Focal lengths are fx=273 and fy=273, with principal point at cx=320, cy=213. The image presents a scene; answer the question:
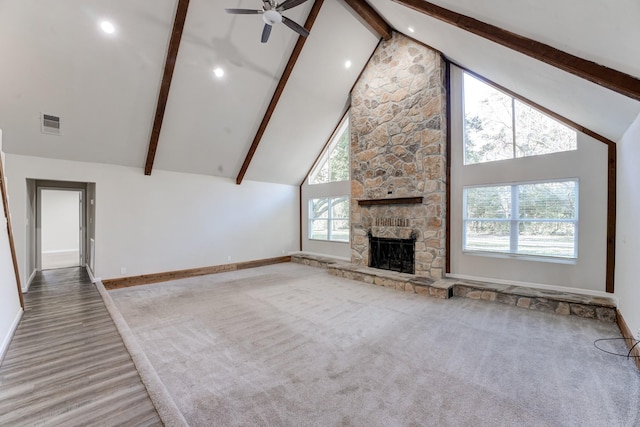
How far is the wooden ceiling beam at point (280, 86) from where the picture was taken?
17.1 ft

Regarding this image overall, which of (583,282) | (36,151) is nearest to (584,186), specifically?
(583,282)

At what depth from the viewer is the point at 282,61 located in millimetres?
5723

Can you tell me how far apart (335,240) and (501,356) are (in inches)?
217

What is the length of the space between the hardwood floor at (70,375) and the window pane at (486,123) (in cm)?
603

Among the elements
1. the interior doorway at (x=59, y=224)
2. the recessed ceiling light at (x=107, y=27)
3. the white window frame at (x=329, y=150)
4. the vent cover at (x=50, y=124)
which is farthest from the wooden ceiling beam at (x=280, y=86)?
the interior doorway at (x=59, y=224)

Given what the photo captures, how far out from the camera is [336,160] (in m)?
8.19

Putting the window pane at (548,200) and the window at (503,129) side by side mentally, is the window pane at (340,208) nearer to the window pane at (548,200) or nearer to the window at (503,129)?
the window at (503,129)

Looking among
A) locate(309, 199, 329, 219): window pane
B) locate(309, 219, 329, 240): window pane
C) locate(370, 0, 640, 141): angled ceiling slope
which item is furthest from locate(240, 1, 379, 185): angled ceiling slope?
locate(309, 219, 329, 240): window pane

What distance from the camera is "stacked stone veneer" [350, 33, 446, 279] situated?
5480 mm

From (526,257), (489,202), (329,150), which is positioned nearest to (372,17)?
(329,150)

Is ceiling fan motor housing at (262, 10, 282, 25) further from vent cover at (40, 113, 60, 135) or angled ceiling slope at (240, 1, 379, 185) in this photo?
vent cover at (40, 113, 60, 135)

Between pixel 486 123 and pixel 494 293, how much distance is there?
10.3 ft

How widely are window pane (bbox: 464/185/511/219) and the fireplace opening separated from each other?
1.28 meters

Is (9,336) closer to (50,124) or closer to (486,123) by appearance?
(50,124)
